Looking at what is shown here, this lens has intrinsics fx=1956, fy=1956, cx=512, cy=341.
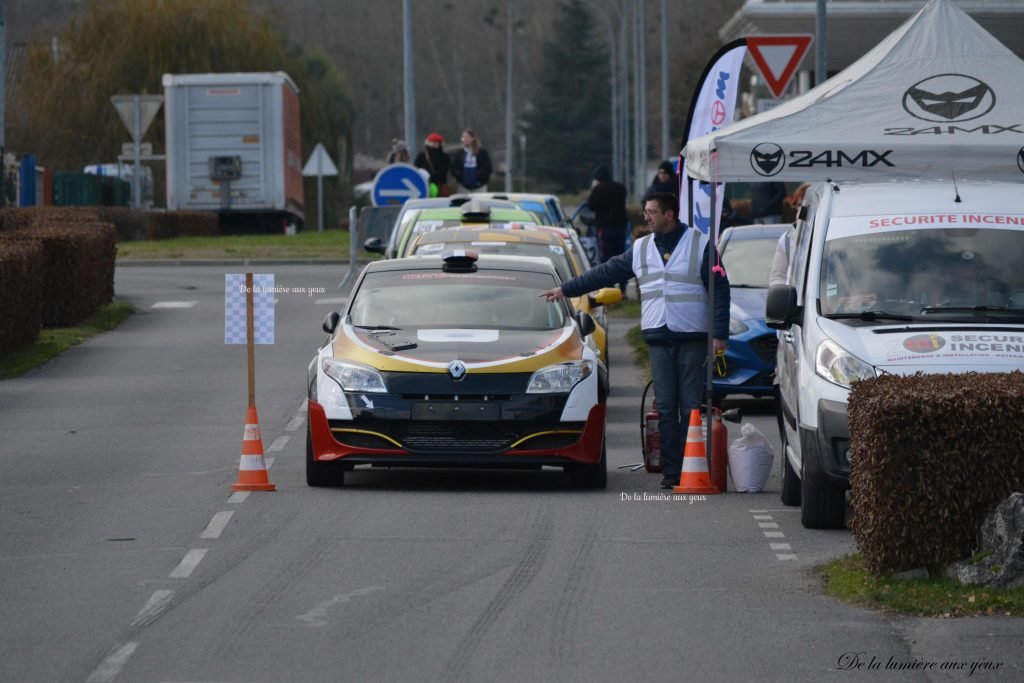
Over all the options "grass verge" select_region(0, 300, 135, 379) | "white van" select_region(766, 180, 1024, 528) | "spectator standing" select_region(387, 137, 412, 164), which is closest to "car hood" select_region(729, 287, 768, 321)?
"white van" select_region(766, 180, 1024, 528)

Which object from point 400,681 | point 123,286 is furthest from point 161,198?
point 400,681

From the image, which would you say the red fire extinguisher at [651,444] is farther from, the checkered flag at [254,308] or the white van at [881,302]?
the checkered flag at [254,308]

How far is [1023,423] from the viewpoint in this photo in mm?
8797

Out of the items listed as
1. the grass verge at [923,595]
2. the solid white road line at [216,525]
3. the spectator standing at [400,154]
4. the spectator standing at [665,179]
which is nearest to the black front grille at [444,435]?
the solid white road line at [216,525]

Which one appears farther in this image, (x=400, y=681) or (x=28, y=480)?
(x=28, y=480)

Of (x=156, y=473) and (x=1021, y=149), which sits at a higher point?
(x=1021, y=149)

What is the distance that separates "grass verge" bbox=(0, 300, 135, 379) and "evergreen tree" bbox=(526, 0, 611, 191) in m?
100

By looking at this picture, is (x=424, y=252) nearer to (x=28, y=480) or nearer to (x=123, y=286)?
(x=28, y=480)

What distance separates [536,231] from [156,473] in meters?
5.90

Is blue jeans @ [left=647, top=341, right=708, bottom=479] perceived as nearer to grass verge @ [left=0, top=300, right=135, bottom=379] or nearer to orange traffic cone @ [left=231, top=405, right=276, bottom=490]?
orange traffic cone @ [left=231, top=405, right=276, bottom=490]

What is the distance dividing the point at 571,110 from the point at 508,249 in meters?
111

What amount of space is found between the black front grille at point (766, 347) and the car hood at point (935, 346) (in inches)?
215

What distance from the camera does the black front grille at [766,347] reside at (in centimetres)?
1630

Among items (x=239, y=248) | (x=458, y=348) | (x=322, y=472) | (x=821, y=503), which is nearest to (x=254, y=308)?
(x=322, y=472)
